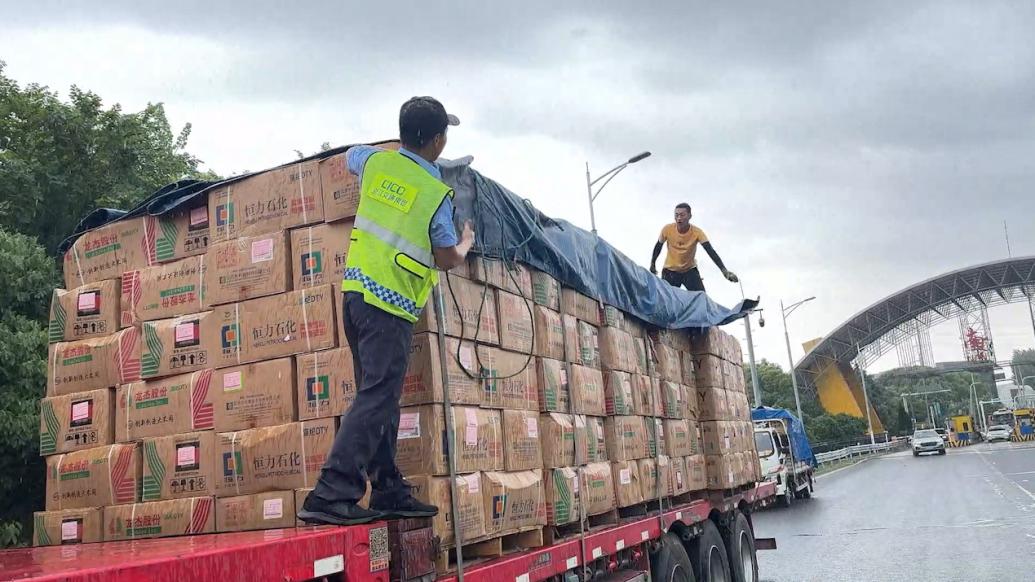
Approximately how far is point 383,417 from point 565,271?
2363 millimetres

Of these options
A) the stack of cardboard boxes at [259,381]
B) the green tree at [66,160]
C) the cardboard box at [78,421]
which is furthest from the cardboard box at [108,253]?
the green tree at [66,160]

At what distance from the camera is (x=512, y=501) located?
4355mm

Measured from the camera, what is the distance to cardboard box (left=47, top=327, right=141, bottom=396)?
14.5 feet

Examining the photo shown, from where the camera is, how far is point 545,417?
492 cm

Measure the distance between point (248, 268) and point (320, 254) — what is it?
0.40 m

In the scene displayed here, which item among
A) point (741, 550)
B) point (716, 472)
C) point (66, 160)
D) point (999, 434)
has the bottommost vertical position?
point (999, 434)

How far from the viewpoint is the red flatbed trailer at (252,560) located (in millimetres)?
2168

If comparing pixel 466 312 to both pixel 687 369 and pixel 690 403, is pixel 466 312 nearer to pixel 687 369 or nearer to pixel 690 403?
pixel 690 403

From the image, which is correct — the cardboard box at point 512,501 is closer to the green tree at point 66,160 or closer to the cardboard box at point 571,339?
the cardboard box at point 571,339

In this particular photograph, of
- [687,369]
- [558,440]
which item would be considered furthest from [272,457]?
[687,369]

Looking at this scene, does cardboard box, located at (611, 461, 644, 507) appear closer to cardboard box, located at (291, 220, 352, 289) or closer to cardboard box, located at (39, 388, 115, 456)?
cardboard box, located at (291, 220, 352, 289)

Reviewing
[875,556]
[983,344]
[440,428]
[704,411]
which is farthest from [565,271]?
[983,344]

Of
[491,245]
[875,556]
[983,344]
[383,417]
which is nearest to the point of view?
[383,417]

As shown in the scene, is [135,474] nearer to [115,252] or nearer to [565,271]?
[115,252]
